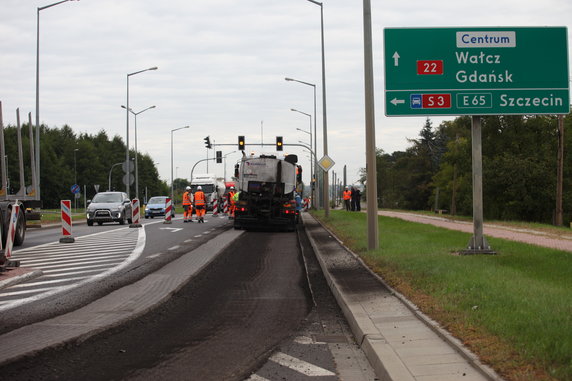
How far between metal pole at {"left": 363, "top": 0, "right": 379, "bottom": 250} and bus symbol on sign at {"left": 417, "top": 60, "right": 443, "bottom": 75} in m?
1.60

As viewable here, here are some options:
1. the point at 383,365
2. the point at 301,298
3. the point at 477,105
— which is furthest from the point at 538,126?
the point at 383,365

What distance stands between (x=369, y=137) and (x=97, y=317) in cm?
914

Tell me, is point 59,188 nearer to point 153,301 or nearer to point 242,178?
point 242,178

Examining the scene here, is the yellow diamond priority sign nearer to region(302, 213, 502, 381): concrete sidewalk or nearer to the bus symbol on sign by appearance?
the bus symbol on sign

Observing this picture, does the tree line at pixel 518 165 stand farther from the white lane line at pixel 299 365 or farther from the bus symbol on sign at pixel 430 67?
the white lane line at pixel 299 365

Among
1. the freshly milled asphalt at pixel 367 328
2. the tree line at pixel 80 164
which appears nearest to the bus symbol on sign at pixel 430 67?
the freshly milled asphalt at pixel 367 328

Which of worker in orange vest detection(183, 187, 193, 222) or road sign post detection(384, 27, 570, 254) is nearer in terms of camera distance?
road sign post detection(384, 27, 570, 254)

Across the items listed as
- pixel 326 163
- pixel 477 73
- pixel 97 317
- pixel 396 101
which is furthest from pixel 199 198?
pixel 97 317

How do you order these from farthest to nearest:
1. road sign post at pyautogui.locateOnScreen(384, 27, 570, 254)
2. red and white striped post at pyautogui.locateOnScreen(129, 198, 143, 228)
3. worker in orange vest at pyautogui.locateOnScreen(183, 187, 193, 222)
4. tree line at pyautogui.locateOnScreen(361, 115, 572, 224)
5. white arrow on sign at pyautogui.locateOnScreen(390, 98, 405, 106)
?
tree line at pyautogui.locateOnScreen(361, 115, 572, 224) → worker in orange vest at pyautogui.locateOnScreen(183, 187, 193, 222) → red and white striped post at pyautogui.locateOnScreen(129, 198, 143, 228) → white arrow on sign at pyautogui.locateOnScreen(390, 98, 405, 106) → road sign post at pyautogui.locateOnScreen(384, 27, 570, 254)

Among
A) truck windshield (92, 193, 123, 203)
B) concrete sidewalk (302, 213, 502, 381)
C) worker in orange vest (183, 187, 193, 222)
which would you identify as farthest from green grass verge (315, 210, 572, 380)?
truck windshield (92, 193, 123, 203)

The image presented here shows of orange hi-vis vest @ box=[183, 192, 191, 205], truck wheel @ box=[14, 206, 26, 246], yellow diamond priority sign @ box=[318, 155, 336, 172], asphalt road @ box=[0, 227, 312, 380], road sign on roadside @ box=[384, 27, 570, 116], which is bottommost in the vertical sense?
asphalt road @ box=[0, 227, 312, 380]

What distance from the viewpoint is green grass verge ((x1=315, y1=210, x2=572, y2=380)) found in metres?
5.63

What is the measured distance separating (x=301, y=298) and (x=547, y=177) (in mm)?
52270

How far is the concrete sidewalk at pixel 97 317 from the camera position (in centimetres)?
718
